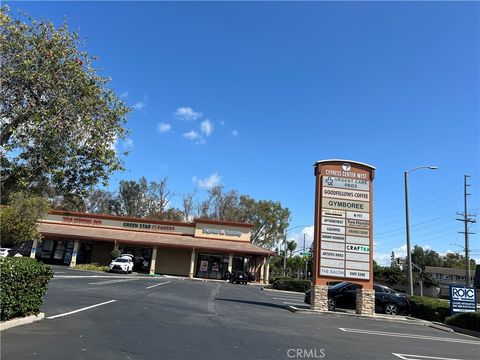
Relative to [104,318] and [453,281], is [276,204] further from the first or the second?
[104,318]

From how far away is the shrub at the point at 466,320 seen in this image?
17.3m

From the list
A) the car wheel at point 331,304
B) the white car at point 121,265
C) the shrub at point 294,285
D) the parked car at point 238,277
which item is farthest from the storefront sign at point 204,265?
the car wheel at point 331,304

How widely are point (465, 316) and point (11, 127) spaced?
1784 centimetres

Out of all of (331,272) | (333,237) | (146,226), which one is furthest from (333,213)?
(146,226)

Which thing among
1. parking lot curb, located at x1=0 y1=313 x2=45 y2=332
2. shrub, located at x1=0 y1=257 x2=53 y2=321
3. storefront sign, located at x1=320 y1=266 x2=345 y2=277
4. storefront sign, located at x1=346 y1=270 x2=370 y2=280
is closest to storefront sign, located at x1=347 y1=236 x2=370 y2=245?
storefront sign, located at x1=346 y1=270 x2=370 y2=280

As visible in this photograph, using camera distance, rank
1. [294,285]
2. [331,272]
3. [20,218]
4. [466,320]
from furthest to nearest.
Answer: [294,285] < [20,218] < [331,272] < [466,320]

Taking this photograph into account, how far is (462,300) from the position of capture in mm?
19922

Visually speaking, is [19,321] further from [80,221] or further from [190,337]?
[80,221]

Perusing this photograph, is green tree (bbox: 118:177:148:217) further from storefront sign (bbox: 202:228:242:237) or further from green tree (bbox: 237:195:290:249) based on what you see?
storefront sign (bbox: 202:228:242:237)

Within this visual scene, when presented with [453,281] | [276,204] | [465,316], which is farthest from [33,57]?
[453,281]

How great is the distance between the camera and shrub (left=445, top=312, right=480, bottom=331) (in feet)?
56.8

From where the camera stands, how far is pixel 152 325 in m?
10.8
